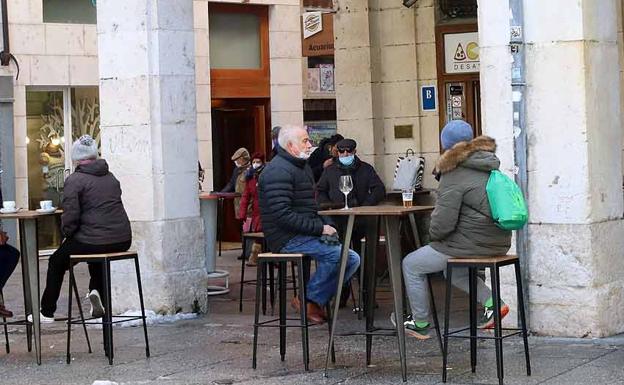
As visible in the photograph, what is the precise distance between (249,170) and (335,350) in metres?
7.42

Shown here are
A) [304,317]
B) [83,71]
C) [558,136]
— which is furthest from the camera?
[83,71]

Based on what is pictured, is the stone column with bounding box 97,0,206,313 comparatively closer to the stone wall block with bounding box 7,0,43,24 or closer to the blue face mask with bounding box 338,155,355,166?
the blue face mask with bounding box 338,155,355,166

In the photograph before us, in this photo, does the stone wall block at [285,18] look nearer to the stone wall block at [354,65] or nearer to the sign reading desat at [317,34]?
the sign reading desat at [317,34]

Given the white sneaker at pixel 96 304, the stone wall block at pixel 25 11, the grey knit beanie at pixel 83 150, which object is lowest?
the white sneaker at pixel 96 304

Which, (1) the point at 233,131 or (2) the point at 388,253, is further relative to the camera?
(1) the point at 233,131

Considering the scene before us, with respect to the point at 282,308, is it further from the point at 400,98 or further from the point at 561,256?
the point at 400,98

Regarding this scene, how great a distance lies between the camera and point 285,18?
23.5m

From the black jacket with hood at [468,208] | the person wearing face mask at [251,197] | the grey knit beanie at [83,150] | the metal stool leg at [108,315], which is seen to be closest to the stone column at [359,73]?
the person wearing face mask at [251,197]

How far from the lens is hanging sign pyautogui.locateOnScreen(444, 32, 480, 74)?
639 inches

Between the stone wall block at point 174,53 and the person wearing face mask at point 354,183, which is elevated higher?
the stone wall block at point 174,53

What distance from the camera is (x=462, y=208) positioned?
359 inches

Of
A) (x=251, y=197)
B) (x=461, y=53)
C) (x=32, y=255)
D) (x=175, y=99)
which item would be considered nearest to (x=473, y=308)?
(x=32, y=255)

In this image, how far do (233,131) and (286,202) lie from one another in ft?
44.6

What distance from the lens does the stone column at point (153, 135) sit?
12492 millimetres
